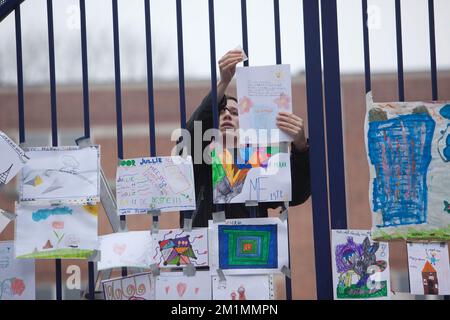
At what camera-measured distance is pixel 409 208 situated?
10.9 ft

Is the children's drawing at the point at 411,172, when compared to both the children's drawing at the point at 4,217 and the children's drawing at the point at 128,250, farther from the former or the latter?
the children's drawing at the point at 4,217

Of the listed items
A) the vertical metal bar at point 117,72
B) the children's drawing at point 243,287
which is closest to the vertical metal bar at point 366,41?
the children's drawing at point 243,287

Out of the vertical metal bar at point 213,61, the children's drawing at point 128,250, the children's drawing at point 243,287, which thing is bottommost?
the children's drawing at point 243,287

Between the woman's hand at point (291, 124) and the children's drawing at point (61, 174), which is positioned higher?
the woman's hand at point (291, 124)

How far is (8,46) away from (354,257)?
202cm

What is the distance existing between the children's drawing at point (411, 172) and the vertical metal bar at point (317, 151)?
8.2 inches

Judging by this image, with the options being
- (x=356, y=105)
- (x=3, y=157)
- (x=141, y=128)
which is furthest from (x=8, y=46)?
(x=356, y=105)

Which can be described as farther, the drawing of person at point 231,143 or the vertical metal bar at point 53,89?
the vertical metal bar at point 53,89

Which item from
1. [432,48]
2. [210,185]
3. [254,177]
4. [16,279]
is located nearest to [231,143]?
[254,177]

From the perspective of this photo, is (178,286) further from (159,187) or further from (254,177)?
(254,177)

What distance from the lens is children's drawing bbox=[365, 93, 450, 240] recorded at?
3.32 m

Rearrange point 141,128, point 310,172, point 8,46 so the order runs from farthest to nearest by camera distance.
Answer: point 141,128, point 8,46, point 310,172

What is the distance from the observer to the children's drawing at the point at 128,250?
3.37 meters

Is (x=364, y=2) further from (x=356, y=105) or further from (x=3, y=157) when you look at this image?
(x=356, y=105)
